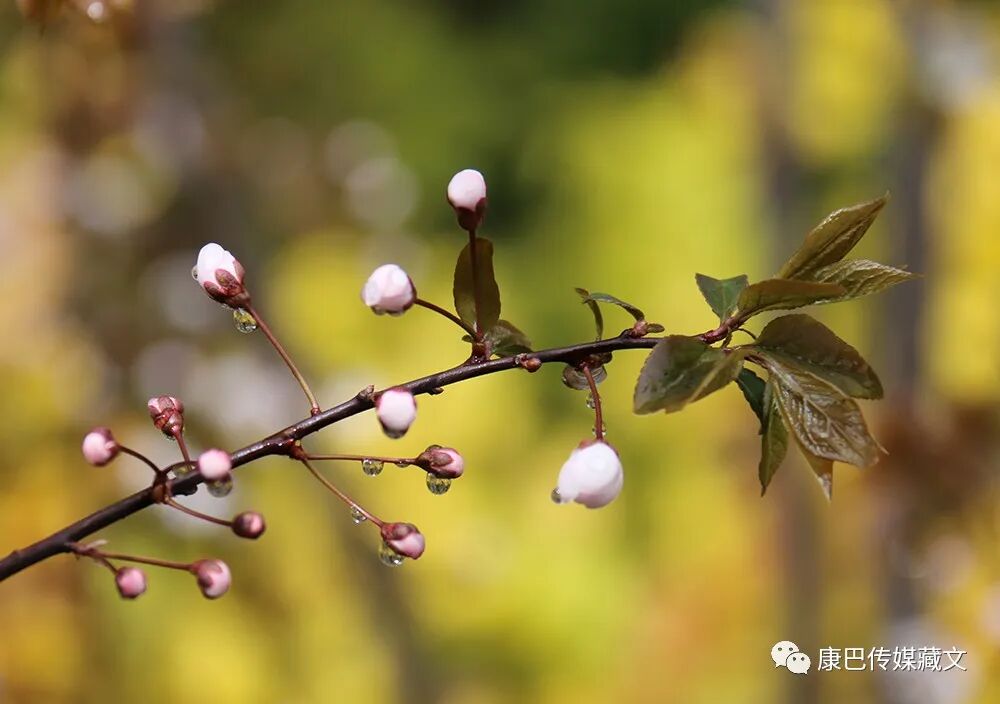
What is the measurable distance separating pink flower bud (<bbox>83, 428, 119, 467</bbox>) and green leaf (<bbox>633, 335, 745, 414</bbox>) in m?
0.19

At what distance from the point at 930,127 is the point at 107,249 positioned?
4.88 ft

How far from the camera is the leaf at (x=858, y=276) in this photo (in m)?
0.35

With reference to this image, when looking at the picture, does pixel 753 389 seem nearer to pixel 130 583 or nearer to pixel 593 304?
pixel 593 304

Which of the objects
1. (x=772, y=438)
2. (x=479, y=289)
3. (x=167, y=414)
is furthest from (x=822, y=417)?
(x=167, y=414)

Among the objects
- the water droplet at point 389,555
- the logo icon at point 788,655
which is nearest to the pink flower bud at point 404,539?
the water droplet at point 389,555

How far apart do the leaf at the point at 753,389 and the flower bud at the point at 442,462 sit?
105mm

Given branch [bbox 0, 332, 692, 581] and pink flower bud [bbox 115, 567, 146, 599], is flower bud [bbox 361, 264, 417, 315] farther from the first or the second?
pink flower bud [bbox 115, 567, 146, 599]

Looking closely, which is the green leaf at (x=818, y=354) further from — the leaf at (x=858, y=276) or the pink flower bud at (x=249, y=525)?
the pink flower bud at (x=249, y=525)

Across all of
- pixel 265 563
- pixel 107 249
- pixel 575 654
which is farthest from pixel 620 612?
pixel 107 249

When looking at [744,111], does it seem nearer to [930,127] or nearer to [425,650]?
[930,127]

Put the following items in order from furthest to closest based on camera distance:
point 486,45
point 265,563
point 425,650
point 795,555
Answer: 1. point 486,45
2. point 265,563
3. point 425,650
4. point 795,555

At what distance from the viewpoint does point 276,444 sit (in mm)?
342

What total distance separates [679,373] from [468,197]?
0.10 meters

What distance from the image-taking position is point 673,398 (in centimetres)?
32
